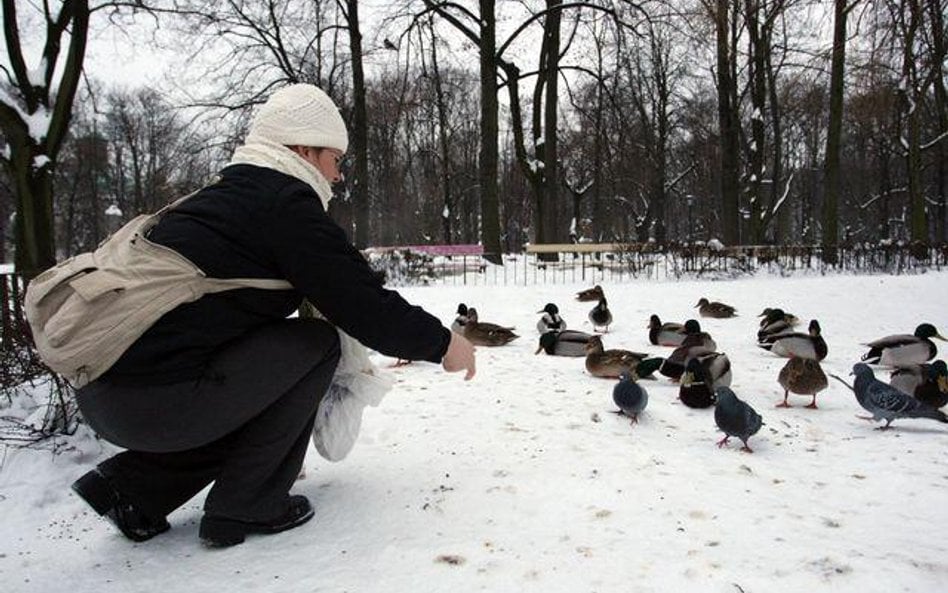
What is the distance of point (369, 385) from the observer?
9.48ft

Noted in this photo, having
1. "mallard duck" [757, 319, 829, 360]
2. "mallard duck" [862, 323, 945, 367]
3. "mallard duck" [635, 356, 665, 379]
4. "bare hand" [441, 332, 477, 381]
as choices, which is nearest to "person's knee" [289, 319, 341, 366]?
"bare hand" [441, 332, 477, 381]

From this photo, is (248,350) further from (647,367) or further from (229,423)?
(647,367)

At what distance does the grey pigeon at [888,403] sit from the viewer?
4.13 meters

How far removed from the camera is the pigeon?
4.13m

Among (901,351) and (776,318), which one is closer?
(901,351)

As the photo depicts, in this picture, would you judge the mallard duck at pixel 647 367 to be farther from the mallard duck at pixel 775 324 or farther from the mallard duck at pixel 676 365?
the mallard duck at pixel 775 324

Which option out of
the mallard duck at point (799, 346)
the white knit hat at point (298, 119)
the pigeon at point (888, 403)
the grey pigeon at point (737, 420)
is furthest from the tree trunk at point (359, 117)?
the white knit hat at point (298, 119)

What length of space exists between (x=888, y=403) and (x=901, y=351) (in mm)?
2557

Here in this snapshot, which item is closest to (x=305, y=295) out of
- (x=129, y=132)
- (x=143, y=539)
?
(x=143, y=539)

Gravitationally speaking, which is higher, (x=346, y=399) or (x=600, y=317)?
(x=346, y=399)

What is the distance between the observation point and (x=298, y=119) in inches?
102

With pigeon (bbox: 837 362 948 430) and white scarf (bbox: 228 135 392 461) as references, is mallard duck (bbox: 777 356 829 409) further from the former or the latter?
white scarf (bbox: 228 135 392 461)

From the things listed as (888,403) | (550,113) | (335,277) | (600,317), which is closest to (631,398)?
(888,403)

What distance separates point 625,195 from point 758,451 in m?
46.5
